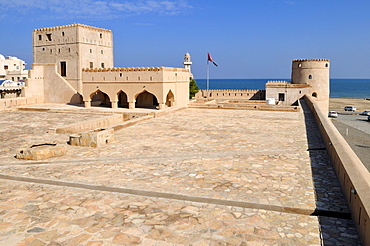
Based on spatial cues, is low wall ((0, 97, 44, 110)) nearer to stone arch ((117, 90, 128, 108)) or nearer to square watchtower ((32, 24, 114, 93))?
square watchtower ((32, 24, 114, 93))

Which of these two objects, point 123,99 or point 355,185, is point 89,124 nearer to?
point 123,99

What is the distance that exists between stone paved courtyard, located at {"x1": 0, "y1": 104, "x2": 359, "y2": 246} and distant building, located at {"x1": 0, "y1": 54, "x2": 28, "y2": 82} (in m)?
36.4

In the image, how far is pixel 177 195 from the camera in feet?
20.2

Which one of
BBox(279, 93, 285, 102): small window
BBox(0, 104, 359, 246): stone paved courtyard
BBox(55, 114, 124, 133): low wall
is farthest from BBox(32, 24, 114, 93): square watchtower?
BBox(279, 93, 285, 102): small window

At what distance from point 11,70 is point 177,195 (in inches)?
1881

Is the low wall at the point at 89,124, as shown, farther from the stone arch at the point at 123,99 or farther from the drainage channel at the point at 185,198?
the stone arch at the point at 123,99

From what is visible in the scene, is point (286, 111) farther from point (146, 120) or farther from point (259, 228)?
point (259, 228)

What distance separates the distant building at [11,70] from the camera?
4332 cm

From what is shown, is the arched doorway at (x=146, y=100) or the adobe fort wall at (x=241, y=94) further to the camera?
the adobe fort wall at (x=241, y=94)

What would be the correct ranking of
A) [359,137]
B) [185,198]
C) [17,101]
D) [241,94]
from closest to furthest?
[185,198] < [17,101] < [359,137] < [241,94]

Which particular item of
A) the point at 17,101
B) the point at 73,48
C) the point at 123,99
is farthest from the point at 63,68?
the point at 123,99

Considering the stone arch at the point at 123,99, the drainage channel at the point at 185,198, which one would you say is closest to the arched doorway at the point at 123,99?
the stone arch at the point at 123,99

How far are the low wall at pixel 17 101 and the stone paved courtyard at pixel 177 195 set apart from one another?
11500mm

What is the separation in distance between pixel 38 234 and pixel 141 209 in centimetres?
160
